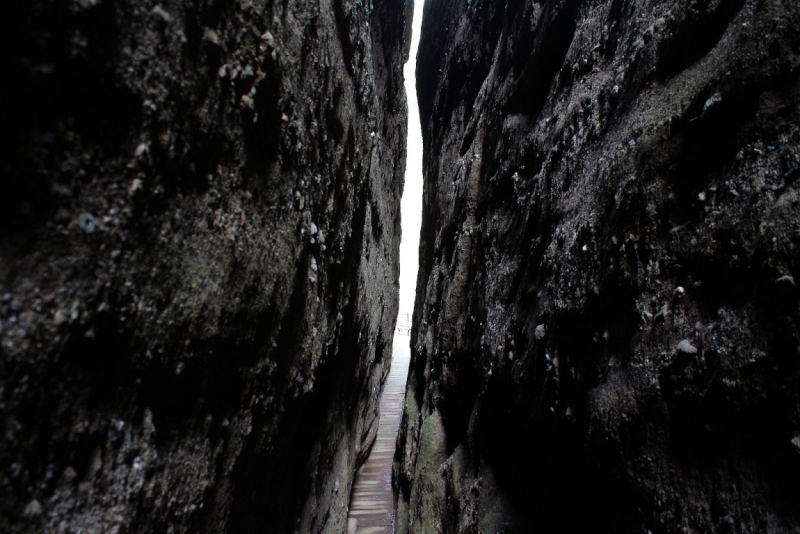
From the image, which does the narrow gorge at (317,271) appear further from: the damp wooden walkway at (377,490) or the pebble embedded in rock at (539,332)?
the damp wooden walkway at (377,490)

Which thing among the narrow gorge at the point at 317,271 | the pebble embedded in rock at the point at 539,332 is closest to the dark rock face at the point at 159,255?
the narrow gorge at the point at 317,271

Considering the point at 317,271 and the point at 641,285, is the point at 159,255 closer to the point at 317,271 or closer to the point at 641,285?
the point at 317,271

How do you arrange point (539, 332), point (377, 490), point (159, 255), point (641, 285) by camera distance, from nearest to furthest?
point (159, 255) < point (641, 285) < point (539, 332) < point (377, 490)

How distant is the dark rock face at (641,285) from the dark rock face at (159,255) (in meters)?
0.88

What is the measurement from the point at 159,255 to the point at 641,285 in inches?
41.3

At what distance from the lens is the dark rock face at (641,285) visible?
723 millimetres

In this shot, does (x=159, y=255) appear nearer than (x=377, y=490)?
Yes

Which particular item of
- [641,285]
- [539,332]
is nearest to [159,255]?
[641,285]

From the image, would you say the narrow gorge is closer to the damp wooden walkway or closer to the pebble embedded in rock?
the pebble embedded in rock

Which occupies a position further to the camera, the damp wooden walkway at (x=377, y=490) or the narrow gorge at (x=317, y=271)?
the damp wooden walkway at (x=377, y=490)

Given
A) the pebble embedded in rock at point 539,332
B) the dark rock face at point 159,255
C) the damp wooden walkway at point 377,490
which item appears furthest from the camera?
the damp wooden walkway at point 377,490

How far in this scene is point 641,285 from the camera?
100 centimetres

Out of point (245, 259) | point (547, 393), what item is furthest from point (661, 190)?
point (245, 259)

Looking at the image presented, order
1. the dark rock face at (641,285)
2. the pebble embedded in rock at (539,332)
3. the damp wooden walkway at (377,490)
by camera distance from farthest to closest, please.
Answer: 1. the damp wooden walkway at (377,490)
2. the pebble embedded in rock at (539,332)
3. the dark rock face at (641,285)
